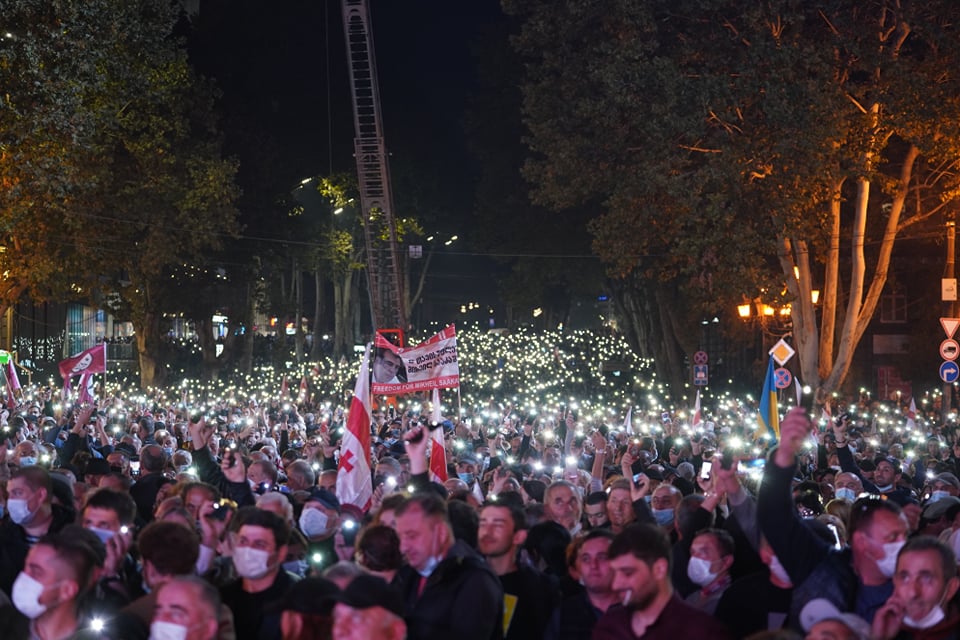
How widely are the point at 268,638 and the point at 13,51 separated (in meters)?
22.0

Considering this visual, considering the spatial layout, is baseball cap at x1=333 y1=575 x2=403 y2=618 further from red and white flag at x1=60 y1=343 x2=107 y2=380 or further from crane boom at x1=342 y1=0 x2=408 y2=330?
crane boom at x1=342 y1=0 x2=408 y2=330

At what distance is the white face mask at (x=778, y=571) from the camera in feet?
20.0

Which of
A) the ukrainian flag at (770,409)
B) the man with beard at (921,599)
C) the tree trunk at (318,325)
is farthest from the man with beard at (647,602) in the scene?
the tree trunk at (318,325)

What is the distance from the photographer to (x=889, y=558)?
5844 millimetres

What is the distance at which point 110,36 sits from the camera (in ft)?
92.0

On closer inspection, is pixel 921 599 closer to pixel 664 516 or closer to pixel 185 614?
pixel 185 614

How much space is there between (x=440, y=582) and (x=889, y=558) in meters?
2.00

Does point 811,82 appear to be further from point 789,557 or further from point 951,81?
point 789,557

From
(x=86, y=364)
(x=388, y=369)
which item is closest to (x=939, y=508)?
(x=388, y=369)

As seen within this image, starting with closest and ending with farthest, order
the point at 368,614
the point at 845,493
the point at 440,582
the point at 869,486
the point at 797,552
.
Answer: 1. the point at 368,614
2. the point at 440,582
3. the point at 797,552
4. the point at 845,493
5. the point at 869,486

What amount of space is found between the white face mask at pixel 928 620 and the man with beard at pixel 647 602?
2.36ft

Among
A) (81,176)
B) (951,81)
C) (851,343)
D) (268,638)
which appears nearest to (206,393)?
(81,176)

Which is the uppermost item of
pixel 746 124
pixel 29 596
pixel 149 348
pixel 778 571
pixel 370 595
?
pixel 746 124

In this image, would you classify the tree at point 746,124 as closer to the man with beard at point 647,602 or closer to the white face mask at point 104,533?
the white face mask at point 104,533
